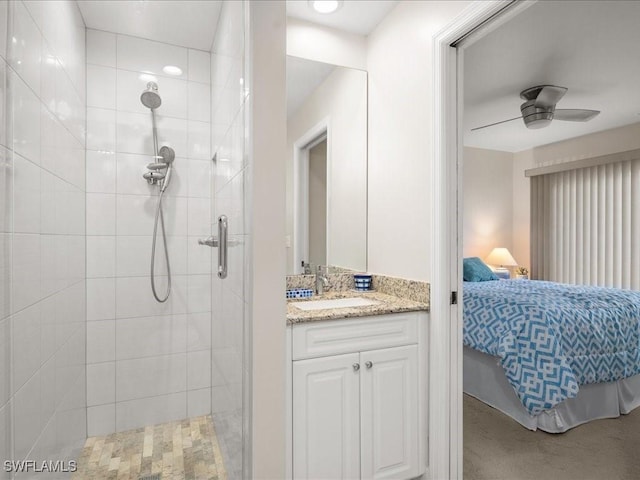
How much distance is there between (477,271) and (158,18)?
10.8 ft

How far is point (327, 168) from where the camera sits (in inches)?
88.9

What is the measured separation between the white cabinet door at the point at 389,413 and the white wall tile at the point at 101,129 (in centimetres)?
192

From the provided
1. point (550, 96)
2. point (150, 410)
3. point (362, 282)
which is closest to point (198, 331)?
point (150, 410)

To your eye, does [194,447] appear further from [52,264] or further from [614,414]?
[614,414]

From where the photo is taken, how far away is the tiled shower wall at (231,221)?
1409 mm

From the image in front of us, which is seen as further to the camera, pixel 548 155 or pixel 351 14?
pixel 548 155

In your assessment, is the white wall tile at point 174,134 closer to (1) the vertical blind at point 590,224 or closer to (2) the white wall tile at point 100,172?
(2) the white wall tile at point 100,172

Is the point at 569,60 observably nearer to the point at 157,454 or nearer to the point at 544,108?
the point at 544,108

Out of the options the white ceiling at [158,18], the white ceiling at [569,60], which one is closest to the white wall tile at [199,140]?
the white ceiling at [158,18]

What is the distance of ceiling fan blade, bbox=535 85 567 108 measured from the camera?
7.81 feet

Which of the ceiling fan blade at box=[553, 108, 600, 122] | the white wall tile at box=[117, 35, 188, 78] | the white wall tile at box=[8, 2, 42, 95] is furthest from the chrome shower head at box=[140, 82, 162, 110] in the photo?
the ceiling fan blade at box=[553, 108, 600, 122]

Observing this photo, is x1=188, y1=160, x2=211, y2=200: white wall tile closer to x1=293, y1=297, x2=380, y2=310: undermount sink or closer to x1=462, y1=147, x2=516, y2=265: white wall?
x1=293, y1=297, x2=380, y2=310: undermount sink

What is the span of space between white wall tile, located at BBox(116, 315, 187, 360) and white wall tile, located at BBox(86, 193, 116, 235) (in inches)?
22.5

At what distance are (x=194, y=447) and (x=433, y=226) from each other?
1792mm
